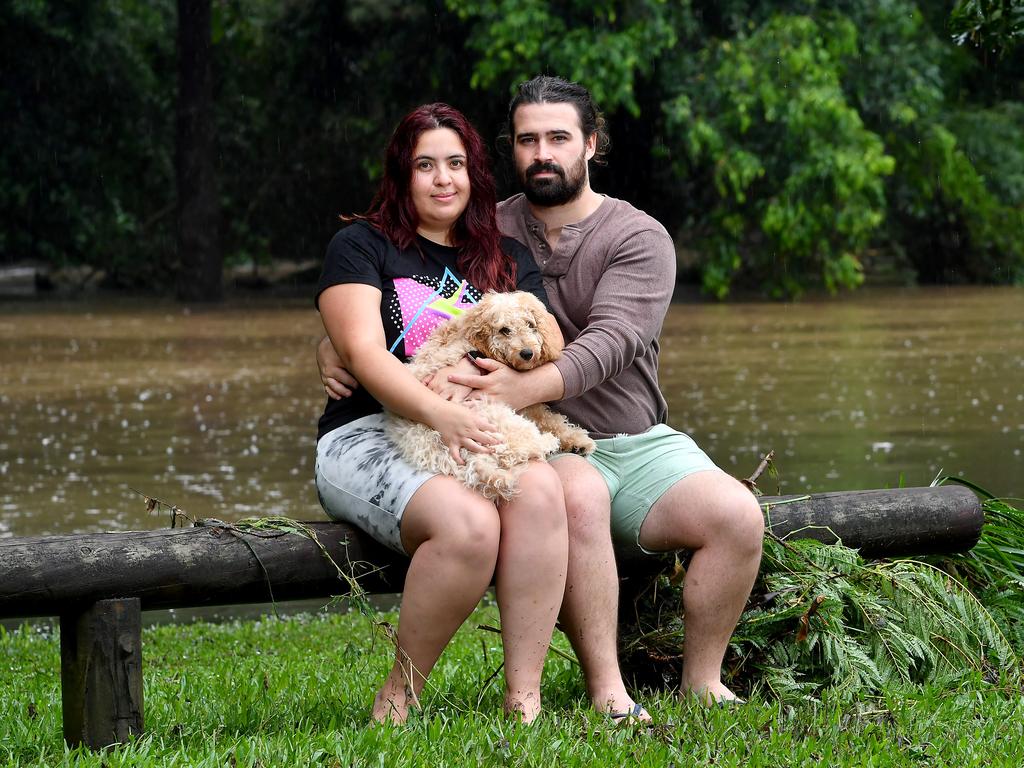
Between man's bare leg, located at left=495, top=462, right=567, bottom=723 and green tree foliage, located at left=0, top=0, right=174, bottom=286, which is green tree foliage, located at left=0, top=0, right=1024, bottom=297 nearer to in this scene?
green tree foliage, located at left=0, top=0, right=174, bottom=286

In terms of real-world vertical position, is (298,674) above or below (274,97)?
below

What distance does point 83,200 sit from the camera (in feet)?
103

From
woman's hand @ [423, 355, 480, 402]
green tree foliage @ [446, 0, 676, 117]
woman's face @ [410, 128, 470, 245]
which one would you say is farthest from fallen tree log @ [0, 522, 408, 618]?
green tree foliage @ [446, 0, 676, 117]

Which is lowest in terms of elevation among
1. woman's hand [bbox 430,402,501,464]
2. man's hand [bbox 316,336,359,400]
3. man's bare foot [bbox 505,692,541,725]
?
man's bare foot [bbox 505,692,541,725]

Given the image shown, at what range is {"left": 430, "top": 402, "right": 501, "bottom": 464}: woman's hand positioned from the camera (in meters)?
3.93

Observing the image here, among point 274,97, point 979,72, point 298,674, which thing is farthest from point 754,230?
point 298,674

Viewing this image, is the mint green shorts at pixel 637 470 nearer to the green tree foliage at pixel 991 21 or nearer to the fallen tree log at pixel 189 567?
the fallen tree log at pixel 189 567

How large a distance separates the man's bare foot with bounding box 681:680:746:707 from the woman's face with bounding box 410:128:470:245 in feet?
5.25

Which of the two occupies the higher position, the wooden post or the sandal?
the wooden post

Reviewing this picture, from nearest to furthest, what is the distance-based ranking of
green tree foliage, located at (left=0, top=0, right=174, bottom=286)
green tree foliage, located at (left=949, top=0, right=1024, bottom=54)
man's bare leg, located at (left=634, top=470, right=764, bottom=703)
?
man's bare leg, located at (left=634, top=470, right=764, bottom=703) → green tree foliage, located at (left=949, top=0, right=1024, bottom=54) → green tree foliage, located at (left=0, top=0, right=174, bottom=286)

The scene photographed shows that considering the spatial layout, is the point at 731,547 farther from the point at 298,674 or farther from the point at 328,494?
the point at 298,674

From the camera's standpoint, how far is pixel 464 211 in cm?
451

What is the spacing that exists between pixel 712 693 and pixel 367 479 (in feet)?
3.87

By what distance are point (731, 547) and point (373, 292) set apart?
128cm
